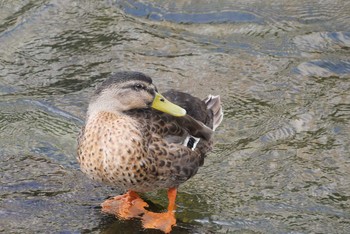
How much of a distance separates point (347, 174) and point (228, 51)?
8.41 feet

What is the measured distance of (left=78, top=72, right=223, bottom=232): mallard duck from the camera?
5.24 meters

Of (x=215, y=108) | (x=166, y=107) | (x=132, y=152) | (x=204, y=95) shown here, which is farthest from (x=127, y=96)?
(x=204, y=95)

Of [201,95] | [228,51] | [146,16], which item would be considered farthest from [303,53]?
[146,16]

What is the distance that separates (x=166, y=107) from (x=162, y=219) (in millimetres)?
802

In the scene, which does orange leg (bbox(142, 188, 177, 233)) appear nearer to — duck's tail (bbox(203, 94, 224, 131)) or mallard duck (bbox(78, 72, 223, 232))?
mallard duck (bbox(78, 72, 223, 232))

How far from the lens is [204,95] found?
7.36 metres

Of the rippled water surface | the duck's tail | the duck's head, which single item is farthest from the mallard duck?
the duck's tail

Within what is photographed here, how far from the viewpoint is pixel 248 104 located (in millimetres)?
7137

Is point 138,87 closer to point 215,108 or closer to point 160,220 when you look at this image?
point 160,220

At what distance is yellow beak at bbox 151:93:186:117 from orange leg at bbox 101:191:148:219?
75 cm

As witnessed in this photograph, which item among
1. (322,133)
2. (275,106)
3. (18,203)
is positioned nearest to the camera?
(18,203)

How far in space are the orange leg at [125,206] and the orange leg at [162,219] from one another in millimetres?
94

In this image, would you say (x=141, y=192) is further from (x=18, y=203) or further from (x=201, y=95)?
(x=201, y=95)

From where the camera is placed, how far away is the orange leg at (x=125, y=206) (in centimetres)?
553
